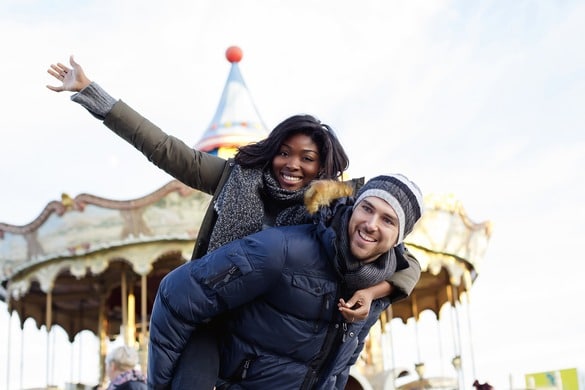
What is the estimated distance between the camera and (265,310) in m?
2.02

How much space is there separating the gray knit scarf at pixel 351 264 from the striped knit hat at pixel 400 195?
52mm

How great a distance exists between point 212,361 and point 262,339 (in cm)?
16

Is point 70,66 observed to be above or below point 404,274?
above

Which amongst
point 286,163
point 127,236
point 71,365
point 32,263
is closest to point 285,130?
point 286,163

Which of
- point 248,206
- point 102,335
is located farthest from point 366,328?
point 102,335

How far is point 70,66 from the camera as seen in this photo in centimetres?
234

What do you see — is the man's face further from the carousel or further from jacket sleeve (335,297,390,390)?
the carousel

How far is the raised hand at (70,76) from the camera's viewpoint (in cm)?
228

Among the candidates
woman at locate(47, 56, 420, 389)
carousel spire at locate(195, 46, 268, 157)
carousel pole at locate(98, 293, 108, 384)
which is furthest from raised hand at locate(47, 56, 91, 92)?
carousel pole at locate(98, 293, 108, 384)

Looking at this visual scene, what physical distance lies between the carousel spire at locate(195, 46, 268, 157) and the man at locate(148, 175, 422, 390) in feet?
36.3

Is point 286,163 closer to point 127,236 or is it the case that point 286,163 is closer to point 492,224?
point 127,236

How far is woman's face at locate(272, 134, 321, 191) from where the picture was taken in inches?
89.5

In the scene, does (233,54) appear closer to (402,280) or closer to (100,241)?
(100,241)

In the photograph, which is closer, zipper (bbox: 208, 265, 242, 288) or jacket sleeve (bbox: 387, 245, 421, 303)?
zipper (bbox: 208, 265, 242, 288)
